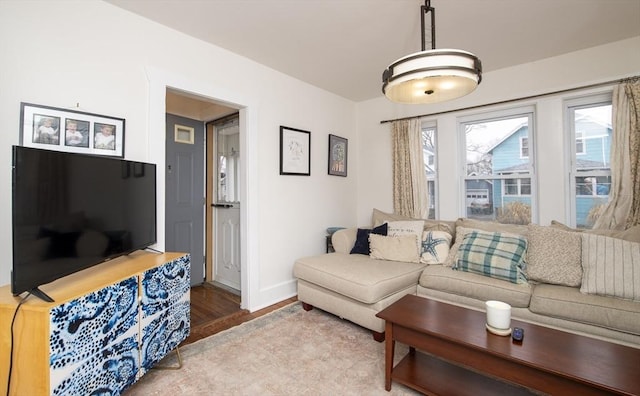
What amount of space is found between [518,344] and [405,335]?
55 centimetres

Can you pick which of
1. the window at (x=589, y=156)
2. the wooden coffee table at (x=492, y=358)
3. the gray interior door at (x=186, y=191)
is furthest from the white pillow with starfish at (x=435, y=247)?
the gray interior door at (x=186, y=191)

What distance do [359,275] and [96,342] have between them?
1743 mm

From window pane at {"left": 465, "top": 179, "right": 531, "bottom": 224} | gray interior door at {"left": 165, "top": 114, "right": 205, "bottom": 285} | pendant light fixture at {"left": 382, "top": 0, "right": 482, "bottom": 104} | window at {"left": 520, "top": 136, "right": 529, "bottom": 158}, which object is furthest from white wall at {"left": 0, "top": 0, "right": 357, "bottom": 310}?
window at {"left": 520, "top": 136, "right": 529, "bottom": 158}

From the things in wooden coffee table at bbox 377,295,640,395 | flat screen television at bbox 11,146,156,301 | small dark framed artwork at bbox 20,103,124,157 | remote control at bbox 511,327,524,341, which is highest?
small dark framed artwork at bbox 20,103,124,157

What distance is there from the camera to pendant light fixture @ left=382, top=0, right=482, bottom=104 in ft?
4.20

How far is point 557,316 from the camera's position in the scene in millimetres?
1927

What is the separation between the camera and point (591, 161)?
271 cm

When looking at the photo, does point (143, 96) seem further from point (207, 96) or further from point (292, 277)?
point (292, 277)

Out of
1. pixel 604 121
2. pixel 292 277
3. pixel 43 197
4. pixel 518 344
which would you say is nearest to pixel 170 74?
pixel 43 197

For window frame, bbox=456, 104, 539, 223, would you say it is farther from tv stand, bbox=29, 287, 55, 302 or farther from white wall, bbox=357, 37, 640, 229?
tv stand, bbox=29, 287, 55, 302

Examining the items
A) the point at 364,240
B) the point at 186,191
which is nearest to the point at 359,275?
the point at 364,240

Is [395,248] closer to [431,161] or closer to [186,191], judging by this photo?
[431,161]

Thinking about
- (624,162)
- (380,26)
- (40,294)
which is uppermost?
(380,26)

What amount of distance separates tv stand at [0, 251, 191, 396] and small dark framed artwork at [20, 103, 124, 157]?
0.76 m
